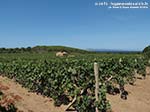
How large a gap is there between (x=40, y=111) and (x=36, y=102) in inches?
69.2

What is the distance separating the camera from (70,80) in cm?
1526

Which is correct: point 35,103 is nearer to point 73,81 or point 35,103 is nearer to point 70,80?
point 70,80

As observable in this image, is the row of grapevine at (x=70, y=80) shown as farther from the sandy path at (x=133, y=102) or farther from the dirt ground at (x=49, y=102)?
the sandy path at (x=133, y=102)

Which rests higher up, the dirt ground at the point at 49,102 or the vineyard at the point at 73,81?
the vineyard at the point at 73,81

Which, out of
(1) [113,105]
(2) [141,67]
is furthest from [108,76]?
(2) [141,67]

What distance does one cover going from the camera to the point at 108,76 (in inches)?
797

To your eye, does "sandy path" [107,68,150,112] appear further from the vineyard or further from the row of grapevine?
the row of grapevine

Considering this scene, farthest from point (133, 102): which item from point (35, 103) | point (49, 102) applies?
point (35, 103)

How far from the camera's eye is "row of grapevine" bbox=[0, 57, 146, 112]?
44.3 feet

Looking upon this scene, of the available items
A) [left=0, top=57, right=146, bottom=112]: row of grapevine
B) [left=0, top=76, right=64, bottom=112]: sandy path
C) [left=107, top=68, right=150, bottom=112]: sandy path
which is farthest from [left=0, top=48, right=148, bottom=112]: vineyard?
[left=107, top=68, right=150, bottom=112]: sandy path

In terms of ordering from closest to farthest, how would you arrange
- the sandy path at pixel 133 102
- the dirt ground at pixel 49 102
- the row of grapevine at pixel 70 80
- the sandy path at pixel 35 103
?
1. the row of grapevine at pixel 70 80
2. the sandy path at pixel 35 103
3. the dirt ground at pixel 49 102
4. the sandy path at pixel 133 102

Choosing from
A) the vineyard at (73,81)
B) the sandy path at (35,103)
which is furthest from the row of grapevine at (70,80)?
the sandy path at (35,103)

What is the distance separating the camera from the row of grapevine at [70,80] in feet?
44.3

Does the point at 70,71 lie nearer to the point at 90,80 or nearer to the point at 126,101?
the point at 90,80
